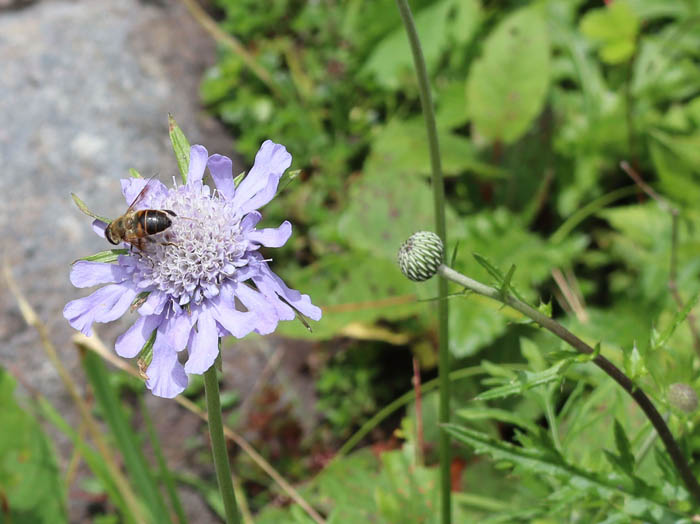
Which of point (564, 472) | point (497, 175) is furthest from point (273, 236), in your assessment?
point (497, 175)

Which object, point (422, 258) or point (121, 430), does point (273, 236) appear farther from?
point (121, 430)

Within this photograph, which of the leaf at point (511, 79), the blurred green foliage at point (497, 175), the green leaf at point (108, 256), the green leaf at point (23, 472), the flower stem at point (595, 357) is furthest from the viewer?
the leaf at point (511, 79)

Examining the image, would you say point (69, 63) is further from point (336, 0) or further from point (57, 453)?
point (57, 453)

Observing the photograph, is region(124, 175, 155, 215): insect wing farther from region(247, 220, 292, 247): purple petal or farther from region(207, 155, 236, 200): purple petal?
region(247, 220, 292, 247): purple petal

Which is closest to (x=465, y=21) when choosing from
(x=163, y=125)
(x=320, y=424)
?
(x=163, y=125)

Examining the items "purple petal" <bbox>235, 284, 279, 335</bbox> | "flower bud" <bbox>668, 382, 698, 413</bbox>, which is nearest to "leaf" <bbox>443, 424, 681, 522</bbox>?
"flower bud" <bbox>668, 382, 698, 413</bbox>

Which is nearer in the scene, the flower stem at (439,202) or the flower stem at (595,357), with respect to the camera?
the flower stem at (595,357)

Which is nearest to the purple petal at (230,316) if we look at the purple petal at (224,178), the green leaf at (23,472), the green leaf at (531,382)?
the purple petal at (224,178)

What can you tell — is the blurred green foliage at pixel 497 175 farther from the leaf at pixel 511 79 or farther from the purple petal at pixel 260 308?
the purple petal at pixel 260 308
